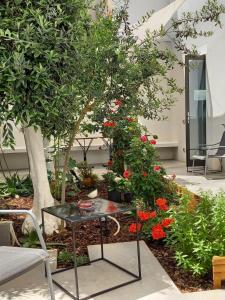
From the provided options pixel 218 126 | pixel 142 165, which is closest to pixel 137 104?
pixel 142 165

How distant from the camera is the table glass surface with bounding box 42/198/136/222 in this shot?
2382mm

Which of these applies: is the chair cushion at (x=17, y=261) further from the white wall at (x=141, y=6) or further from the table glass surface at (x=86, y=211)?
the white wall at (x=141, y=6)

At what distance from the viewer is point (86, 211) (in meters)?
2.53

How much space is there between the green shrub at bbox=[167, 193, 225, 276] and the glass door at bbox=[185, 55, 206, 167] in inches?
201

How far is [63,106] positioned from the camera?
9.94 ft

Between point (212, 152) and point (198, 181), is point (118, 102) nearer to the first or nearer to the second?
point (198, 181)

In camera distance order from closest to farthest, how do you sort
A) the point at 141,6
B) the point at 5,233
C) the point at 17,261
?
the point at 17,261, the point at 5,233, the point at 141,6

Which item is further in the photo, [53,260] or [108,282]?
[53,260]

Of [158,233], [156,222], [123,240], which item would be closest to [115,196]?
[123,240]

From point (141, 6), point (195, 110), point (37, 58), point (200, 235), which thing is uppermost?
point (141, 6)

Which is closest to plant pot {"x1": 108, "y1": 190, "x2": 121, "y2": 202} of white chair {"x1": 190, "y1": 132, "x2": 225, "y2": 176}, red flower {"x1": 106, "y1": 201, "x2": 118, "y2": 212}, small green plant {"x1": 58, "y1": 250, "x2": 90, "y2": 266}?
small green plant {"x1": 58, "y1": 250, "x2": 90, "y2": 266}

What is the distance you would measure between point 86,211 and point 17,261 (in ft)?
2.37

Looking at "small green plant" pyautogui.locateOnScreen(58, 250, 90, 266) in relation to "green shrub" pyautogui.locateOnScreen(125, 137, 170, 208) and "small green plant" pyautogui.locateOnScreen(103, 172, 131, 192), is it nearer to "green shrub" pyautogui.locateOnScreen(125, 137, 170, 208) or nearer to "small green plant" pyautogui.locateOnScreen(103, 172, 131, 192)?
"green shrub" pyautogui.locateOnScreen(125, 137, 170, 208)

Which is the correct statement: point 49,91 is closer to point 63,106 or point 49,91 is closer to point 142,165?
point 63,106
